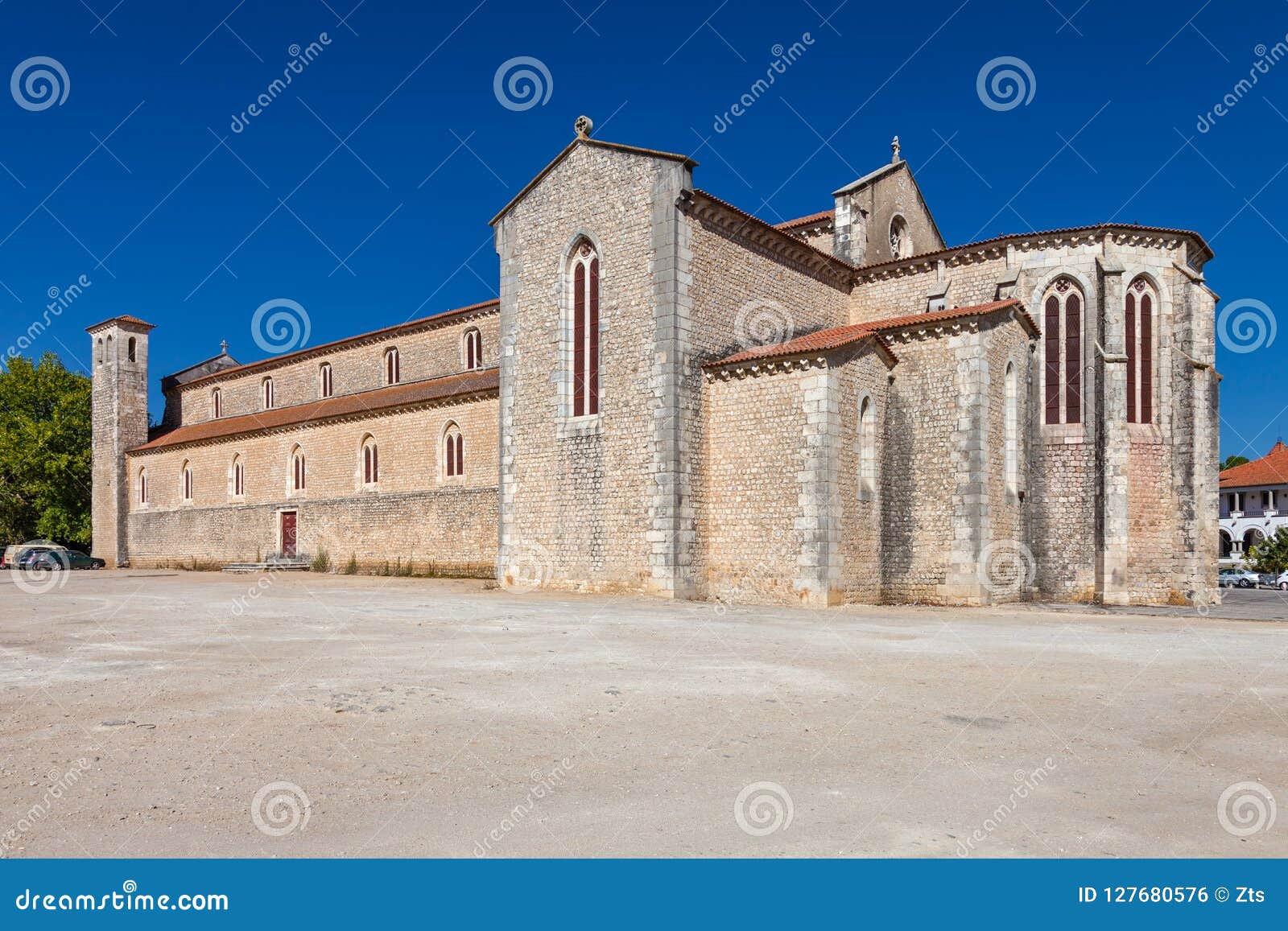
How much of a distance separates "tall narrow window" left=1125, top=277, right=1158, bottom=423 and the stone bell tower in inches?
1764

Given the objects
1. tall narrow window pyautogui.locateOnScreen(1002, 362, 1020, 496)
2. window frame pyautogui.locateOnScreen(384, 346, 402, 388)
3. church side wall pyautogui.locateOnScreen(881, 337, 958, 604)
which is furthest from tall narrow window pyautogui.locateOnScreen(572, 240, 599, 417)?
window frame pyautogui.locateOnScreen(384, 346, 402, 388)

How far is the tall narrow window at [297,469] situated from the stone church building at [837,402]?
16340 millimetres

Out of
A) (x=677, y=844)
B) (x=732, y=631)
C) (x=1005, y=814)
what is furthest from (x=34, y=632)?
(x=1005, y=814)

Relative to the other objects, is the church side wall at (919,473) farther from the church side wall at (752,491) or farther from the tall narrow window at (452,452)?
the tall narrow window at (452,452)

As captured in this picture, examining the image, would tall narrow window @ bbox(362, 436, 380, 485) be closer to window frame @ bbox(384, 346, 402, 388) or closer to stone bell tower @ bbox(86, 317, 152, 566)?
window frame @ bbox(384, 346, 402, 388)

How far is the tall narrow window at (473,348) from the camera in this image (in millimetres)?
34469

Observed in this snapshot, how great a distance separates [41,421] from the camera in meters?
48.8

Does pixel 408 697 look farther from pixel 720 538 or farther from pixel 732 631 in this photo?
pixel 720 538

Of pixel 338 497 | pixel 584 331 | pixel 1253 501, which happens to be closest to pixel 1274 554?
pixel 1253 501

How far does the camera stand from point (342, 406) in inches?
1468

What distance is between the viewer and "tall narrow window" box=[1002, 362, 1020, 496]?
73.7 ft

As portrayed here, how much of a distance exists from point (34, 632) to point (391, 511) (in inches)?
752

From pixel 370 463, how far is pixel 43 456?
2586cm

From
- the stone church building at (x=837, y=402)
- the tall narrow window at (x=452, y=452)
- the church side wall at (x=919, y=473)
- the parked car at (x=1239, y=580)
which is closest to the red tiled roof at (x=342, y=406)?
the tall narrow window at (x=452, y=452)
